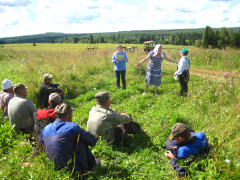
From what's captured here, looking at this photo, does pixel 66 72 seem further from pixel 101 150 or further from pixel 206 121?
pixel 206 121

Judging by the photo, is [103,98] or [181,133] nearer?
[181,133]

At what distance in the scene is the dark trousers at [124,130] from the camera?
3868 millimetres

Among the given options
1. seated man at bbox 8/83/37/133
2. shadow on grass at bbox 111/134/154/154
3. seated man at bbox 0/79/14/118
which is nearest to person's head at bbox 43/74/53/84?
seated man at bbox 0/79/14/118

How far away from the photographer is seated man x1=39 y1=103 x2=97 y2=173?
259cm

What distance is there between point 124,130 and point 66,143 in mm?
1607

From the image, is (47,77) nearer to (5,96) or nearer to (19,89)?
(5,96)

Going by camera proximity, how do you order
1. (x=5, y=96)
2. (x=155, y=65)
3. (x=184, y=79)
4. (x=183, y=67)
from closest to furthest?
(x=5, y=96) < (x=183, y=67) < (x=184, y=79) < (x=155, y=65)

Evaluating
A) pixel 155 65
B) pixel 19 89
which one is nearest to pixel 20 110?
pixel 19 89

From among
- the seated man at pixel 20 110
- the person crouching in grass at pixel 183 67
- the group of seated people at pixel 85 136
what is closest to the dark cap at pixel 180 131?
the group of seated people at pixel 85 136

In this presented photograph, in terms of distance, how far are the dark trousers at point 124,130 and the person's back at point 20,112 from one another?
2104mm

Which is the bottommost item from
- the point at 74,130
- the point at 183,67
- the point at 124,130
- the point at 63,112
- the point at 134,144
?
the point at 134,144

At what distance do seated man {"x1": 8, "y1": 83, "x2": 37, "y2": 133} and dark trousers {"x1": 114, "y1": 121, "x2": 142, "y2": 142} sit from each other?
2.10 meters

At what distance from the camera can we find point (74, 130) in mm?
2666

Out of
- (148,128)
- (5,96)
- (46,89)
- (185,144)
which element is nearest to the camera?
(185,144)
